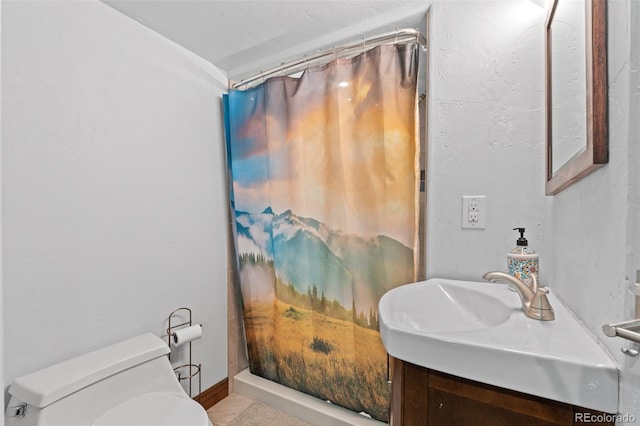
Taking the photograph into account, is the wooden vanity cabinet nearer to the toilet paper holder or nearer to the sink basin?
the sink basin

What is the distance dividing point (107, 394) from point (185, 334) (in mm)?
389

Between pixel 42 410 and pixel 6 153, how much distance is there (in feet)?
2.87

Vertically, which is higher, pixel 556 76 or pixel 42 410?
pixel 556 76

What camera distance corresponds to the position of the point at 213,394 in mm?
1742

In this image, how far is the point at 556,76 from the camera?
3.06ft

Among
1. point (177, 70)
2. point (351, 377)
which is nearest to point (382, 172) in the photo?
point (351, 377)

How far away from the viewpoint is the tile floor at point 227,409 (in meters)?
1.62

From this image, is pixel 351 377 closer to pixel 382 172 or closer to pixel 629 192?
pixel 382 172

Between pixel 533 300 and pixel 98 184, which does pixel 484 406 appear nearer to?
pixel 533 300

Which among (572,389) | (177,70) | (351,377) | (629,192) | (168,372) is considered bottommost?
(351,377)

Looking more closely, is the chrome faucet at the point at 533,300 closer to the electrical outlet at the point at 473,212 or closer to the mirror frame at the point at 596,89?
the mirror frame at the point at 596,89

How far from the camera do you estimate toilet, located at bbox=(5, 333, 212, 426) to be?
100 centimetres

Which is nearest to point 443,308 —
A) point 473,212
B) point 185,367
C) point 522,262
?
point 522,262

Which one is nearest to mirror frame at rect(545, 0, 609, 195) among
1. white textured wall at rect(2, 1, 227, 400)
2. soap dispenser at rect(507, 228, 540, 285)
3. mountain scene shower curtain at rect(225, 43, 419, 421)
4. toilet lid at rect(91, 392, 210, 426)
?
soap dispenser at rect(507, 228, 540, 285)
